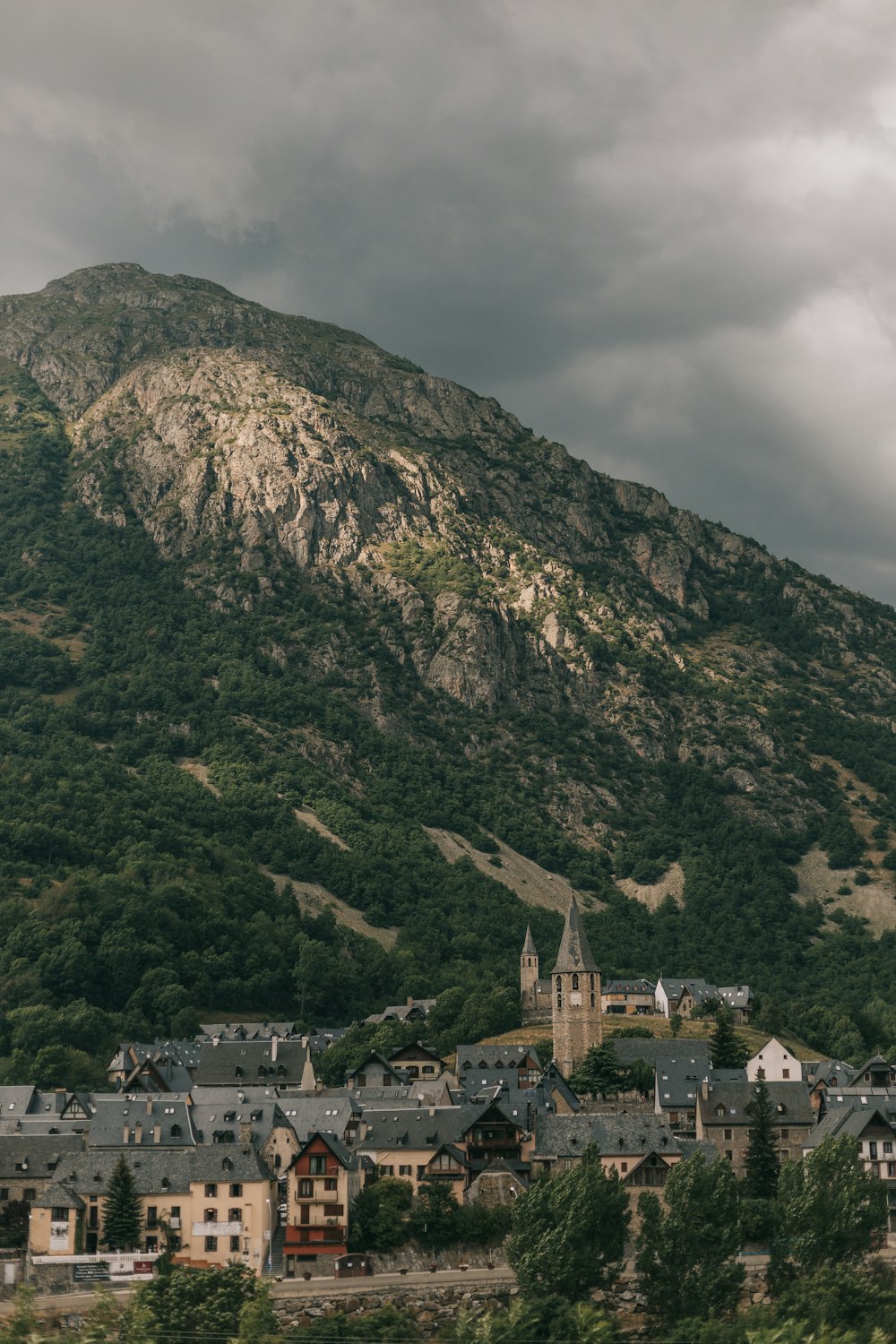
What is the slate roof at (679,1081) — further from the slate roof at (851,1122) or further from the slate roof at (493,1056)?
the slate roof at (493,1056)

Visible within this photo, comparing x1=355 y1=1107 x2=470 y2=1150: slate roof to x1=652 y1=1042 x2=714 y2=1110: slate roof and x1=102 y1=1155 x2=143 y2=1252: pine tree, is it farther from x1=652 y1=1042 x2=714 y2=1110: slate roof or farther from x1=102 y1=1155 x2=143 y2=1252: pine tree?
x1=652 y1=1042 x2=714 y2=1110: slate roof

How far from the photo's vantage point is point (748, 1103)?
4668 inches

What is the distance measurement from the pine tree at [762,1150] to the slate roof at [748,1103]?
2.96ft

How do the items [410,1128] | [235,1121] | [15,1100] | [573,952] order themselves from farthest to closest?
[573,952] → [15,1100] → [235,1121] → [410,1128]

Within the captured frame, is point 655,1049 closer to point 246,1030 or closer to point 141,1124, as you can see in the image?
point 246,1030

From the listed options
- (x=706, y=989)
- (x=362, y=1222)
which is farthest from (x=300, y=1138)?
(x=706, y=989)

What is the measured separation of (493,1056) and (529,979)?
43985 mm

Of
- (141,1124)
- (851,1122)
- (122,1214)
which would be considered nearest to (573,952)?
(851,1122)

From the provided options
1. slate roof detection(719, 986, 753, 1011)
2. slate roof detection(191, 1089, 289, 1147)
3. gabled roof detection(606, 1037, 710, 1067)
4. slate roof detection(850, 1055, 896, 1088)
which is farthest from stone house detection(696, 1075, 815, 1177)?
slate roof detection(719, 986, 753, 1011)

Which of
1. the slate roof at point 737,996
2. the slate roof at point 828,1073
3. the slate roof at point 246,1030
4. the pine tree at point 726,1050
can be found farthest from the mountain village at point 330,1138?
the slate roof at point 737,996

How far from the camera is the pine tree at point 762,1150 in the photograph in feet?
359

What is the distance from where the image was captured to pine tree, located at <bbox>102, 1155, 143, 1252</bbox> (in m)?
96.6

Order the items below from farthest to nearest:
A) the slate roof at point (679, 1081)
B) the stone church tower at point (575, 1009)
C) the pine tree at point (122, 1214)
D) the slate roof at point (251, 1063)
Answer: the stone church tower at point (575, 1009) → the slate roof at point (251, 1063) → the slate roof at point (679, 1081) → the pine tree at point (122, 1214)

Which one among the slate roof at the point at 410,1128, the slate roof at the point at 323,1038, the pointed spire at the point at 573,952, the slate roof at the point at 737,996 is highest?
the pointed spire at the point at 573,952
